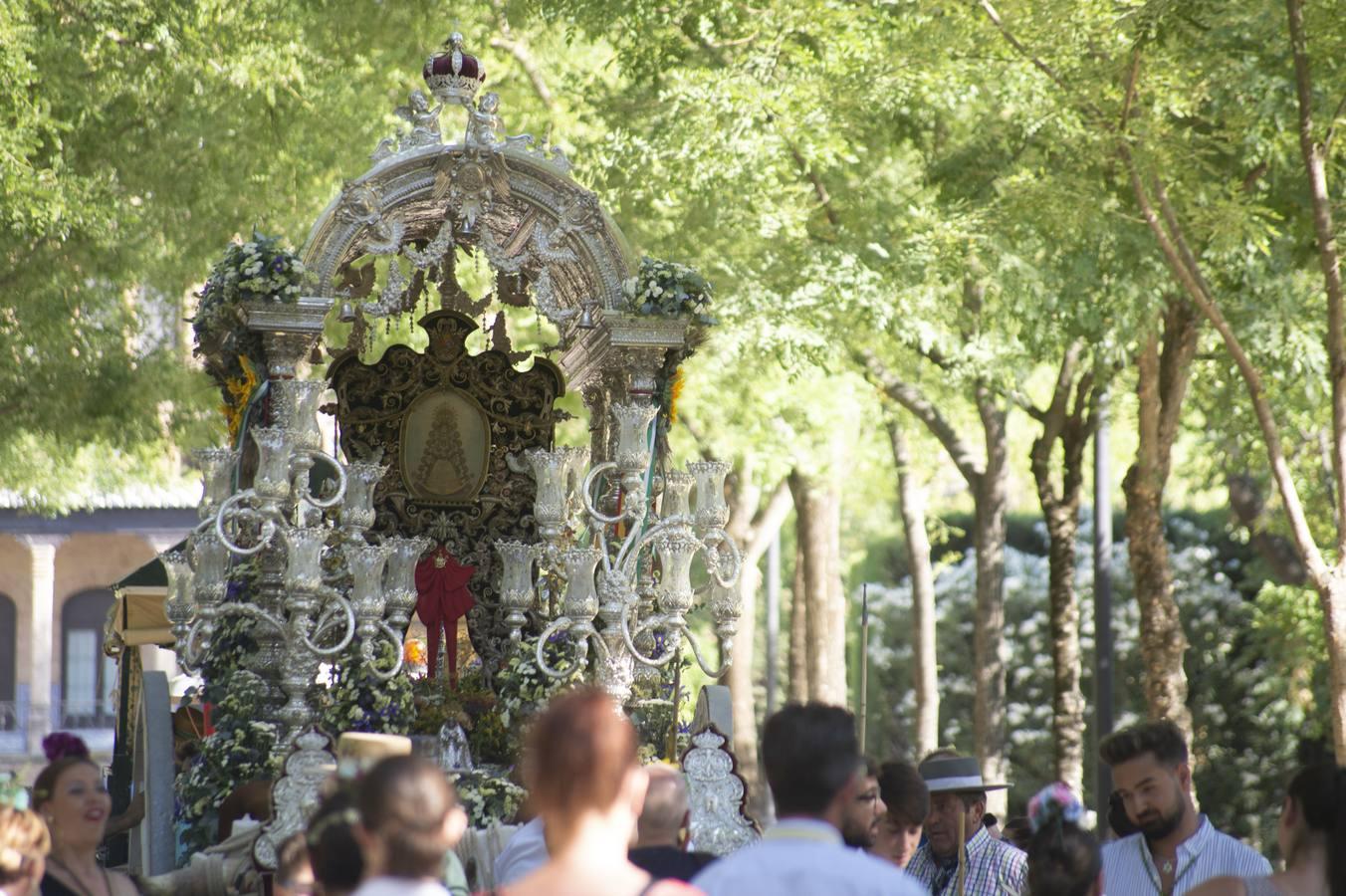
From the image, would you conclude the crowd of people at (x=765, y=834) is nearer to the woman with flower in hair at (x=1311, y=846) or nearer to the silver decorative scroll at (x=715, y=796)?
the woman with flower in hair at (x=1311, y=846)

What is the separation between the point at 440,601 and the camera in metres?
13.6

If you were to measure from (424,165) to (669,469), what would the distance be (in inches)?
102

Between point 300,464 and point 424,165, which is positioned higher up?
point 424,165

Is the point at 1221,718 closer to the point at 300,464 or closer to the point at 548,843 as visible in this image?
the point at 300,464

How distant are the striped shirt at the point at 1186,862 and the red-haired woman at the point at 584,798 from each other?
228 cm

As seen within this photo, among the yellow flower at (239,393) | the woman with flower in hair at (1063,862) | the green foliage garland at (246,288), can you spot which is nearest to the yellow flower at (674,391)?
the green foliage garland at (246,288)

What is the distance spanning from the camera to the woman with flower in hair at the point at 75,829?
645 cm

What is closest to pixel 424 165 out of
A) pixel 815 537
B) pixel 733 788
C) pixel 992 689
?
pixel 733 788

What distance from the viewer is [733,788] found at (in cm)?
1086

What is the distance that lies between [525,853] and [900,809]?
154cm

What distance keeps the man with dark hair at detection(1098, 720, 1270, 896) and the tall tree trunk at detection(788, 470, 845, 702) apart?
61.5ft

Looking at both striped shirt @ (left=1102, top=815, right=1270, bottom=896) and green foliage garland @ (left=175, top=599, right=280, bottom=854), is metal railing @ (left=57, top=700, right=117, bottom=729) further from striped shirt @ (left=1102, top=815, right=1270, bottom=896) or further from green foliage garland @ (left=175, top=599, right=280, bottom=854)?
striped shirt @ (left=1102, top=815, right=1270, bottom=896)

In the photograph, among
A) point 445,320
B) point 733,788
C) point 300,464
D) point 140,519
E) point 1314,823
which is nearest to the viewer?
point 1314,823

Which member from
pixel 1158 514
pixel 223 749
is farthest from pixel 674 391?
pixel 1158 514
